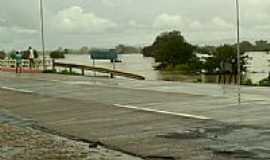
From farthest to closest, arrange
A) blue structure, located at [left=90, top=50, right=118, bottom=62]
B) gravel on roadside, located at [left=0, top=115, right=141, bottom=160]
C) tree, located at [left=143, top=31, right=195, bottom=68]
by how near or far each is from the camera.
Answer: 1. tree, located at [left=143, top=31, right=195, bottom=68]
2. blue structure, located at [left=90, top=50, right=118, bottom=62]
3. gravel on roadside, located at [left=0, top=115, right=141, bottom=160]

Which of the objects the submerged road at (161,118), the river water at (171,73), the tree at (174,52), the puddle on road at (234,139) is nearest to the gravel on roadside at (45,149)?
the submerged road at (161,118)

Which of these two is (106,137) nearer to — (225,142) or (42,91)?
(225,142)

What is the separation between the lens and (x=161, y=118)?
1473cm

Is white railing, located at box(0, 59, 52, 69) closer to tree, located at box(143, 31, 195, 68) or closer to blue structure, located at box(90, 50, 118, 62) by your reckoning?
blue structure, located at box(90, 50, 118, 62)

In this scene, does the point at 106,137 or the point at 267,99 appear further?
the point at 267,99

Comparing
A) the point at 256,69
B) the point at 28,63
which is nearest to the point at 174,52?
the point at 256,69

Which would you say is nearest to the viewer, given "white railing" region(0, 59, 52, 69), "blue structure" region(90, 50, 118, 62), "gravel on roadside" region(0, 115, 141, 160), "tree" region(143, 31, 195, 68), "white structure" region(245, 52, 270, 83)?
"gravel on roadside" region(0, 115, 141, 160)

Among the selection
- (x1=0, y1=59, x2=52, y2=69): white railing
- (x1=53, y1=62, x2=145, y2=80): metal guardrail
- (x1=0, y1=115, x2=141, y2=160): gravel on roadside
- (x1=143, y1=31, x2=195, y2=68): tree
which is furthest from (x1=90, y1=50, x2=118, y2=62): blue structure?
(x1=143, y1=31, x2=195, y2=68): tree

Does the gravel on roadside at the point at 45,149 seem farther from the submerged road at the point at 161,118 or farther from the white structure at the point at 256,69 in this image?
the white structure at the point at 256,69

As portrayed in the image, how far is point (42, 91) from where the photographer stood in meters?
25.6

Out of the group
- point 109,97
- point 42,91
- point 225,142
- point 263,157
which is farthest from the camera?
point 42,91

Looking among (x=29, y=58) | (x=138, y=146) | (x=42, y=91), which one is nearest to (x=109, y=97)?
(x=42, y=91)

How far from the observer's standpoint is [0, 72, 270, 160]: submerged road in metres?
10.6

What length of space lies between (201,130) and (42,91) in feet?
45.5
